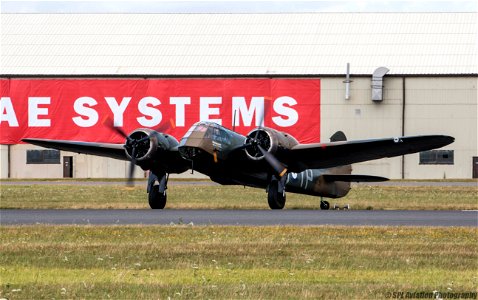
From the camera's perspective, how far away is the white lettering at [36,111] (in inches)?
3135

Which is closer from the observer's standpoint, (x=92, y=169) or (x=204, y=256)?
(x=204, y=256)

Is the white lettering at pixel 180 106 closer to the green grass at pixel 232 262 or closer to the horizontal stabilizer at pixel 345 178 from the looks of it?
the horizontal stabilizer at pixel 345 178

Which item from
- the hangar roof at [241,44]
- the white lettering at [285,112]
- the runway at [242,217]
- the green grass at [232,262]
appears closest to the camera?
the green grass at [232,262]

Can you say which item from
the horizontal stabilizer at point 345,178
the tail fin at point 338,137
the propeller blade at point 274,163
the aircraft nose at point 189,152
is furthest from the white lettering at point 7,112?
the propeller blade at point 274,163

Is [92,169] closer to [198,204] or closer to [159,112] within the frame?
[159,112]

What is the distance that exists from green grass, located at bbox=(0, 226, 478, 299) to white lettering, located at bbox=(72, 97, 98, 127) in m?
51.1

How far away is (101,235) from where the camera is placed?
85.5ft

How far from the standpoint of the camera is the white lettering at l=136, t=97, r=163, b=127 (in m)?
77.8

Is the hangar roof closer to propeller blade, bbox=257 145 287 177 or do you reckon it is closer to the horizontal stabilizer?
the horizontal stabilizer

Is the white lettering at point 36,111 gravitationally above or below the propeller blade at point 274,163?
above

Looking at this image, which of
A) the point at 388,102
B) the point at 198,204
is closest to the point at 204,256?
the point at 198,204

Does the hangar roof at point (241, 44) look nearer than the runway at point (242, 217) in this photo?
No

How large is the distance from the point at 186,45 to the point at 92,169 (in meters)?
12.7

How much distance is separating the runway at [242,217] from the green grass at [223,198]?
410cm
